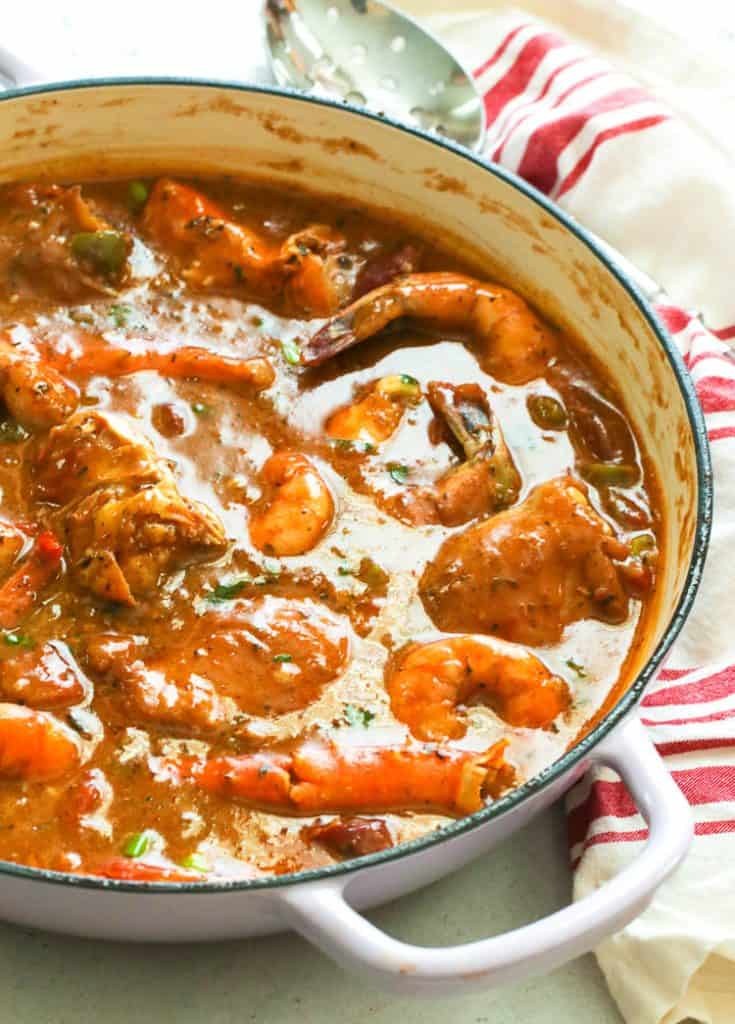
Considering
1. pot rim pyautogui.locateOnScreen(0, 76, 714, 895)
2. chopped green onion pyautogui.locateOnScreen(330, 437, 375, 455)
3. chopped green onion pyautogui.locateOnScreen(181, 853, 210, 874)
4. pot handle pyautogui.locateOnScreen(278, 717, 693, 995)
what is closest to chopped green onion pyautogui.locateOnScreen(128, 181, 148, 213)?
pot rim pyautogui.locateOnScreen(0, 76, 714, 895)

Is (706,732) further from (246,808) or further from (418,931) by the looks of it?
(246,808)

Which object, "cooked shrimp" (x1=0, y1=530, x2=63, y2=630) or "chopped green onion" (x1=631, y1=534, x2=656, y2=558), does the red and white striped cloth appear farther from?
"cooked shrimp" (x1=0, y1=530, x2=63, y2=630)

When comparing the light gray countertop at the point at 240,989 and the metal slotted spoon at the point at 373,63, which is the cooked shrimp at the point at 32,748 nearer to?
the light gray countertop at the point at 240,989

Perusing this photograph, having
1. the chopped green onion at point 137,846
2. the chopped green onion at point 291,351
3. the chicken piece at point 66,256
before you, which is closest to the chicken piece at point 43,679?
the chopped green onion at point 137,846

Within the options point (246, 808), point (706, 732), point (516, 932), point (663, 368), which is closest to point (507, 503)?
point (663, 368)

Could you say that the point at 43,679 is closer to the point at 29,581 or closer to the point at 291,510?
the point at 29,581
